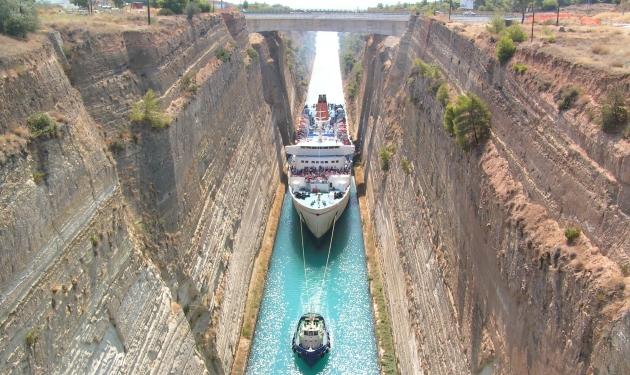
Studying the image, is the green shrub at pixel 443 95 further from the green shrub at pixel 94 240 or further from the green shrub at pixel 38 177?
the green shrub at pixel 38 177

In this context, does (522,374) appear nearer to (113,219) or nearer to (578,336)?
(578,336)

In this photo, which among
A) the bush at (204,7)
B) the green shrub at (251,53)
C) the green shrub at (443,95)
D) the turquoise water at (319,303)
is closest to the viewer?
the turquoise water at (319,303)

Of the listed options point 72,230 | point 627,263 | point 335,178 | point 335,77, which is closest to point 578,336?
point 627,263

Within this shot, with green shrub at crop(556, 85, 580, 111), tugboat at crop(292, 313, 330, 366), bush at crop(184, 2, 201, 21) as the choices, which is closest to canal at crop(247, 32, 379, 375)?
A: tugboat at crop(292, 313, 330, 366)

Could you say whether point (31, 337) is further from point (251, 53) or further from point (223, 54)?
point (251, 53)

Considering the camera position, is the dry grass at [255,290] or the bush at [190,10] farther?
the bush at [190,10]

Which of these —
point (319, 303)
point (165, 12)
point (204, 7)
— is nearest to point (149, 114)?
point (319, 303)

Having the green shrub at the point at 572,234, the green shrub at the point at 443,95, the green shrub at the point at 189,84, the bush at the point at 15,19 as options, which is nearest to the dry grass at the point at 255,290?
the green shrub at the point at 189,84

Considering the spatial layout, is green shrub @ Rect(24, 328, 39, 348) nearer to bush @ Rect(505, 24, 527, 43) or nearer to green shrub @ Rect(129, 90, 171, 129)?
green shrub @ Rect(129, 90, 171, 129)
